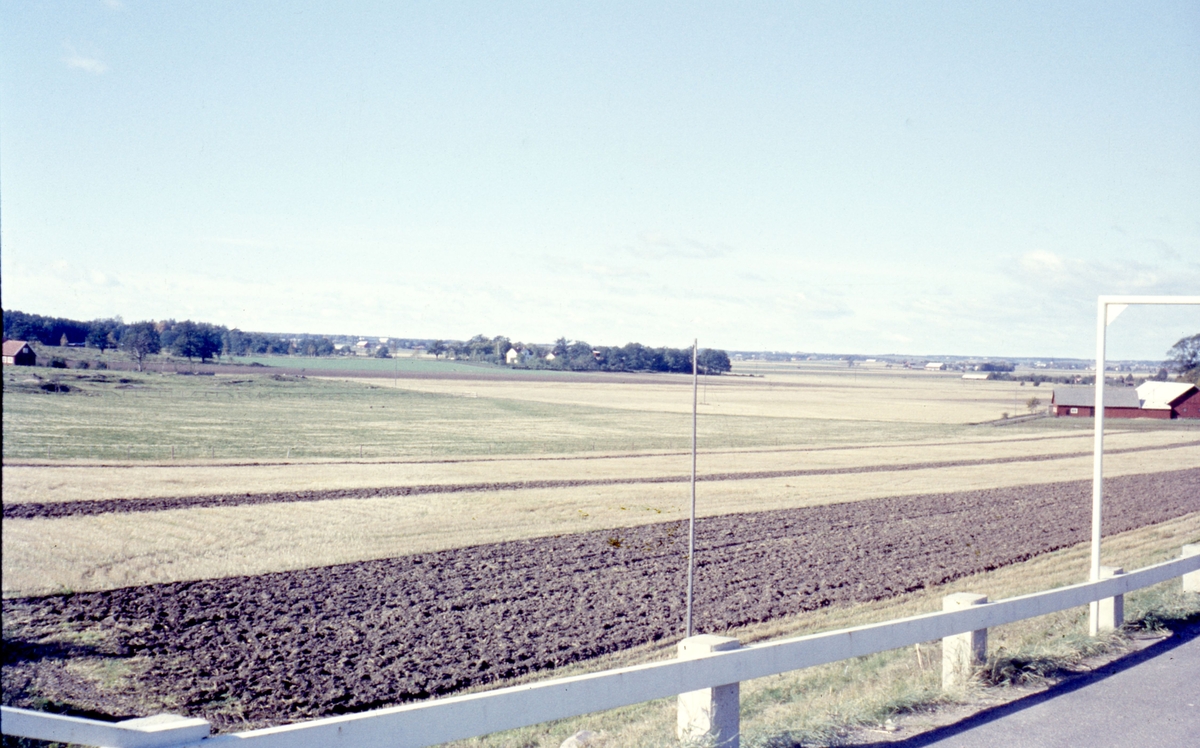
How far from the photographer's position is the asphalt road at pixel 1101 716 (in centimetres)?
572

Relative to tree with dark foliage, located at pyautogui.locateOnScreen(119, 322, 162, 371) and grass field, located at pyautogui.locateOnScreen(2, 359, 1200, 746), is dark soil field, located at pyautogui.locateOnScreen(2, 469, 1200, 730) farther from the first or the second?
tree with dark foliage, located at pyautogui.locateOnScreen(119, 322, 162, 371)

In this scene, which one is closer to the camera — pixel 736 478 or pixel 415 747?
pixel 415 747

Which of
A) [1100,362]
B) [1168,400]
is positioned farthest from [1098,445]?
[1168,400]

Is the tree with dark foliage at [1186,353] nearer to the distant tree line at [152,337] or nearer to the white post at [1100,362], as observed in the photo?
the white post at [1100,362]

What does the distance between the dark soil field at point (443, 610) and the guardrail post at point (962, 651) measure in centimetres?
Result: 673

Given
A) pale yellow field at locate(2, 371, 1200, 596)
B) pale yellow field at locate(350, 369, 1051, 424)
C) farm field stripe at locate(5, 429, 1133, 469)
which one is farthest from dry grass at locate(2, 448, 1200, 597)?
pale yellow field at locate(350, 369, 1051, 424)

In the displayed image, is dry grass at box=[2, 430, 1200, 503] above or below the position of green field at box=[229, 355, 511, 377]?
below

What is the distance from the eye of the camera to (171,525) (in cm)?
2391

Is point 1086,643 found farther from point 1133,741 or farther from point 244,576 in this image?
point 244,576

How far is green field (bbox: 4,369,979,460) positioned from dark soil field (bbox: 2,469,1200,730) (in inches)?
851

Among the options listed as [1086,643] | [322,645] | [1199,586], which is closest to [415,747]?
[1086,643]

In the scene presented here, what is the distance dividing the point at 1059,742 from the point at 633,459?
1576 inches

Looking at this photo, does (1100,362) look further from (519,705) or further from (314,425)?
(314,425)

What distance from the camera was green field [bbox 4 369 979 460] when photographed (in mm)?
44562
